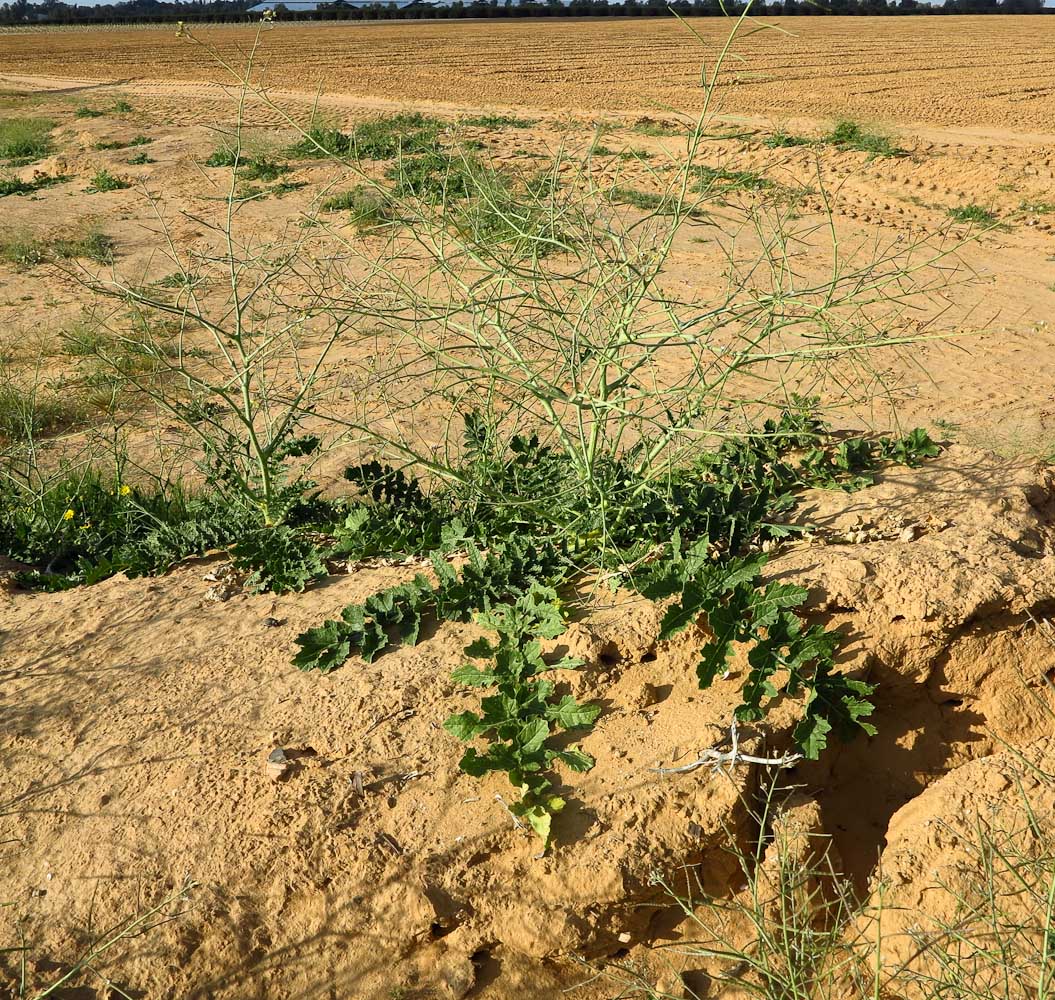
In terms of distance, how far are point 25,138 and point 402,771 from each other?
14.6 metres

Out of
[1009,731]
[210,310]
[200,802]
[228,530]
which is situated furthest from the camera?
[210,310]

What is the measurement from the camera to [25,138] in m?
13.9

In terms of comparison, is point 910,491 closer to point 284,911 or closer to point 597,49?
point 284,911

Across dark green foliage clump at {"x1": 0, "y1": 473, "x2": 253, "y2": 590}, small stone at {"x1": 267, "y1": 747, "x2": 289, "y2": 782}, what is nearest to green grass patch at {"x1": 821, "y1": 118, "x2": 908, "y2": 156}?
dark green foliage clump at {"x1": 0, "y1": 473, "x2": 253, "y2": 590}

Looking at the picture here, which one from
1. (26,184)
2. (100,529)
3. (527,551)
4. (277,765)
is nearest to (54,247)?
(26,184)

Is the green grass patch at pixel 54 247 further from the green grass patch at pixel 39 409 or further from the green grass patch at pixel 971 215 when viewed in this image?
the green grass patch at pixel 971 215

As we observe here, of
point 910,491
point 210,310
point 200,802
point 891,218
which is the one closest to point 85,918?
point 200,802

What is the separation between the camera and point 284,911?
7.05 ft

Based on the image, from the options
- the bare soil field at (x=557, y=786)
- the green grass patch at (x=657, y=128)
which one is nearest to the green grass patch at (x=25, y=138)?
the green grass patch at (x=657, y=128)

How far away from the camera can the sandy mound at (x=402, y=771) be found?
2137 mm

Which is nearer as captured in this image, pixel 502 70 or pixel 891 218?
pixel 891 218

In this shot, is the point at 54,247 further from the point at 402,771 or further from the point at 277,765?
the point at 402,771

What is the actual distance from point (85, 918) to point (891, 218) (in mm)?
9395

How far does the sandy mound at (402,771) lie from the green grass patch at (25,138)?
40.6ft
